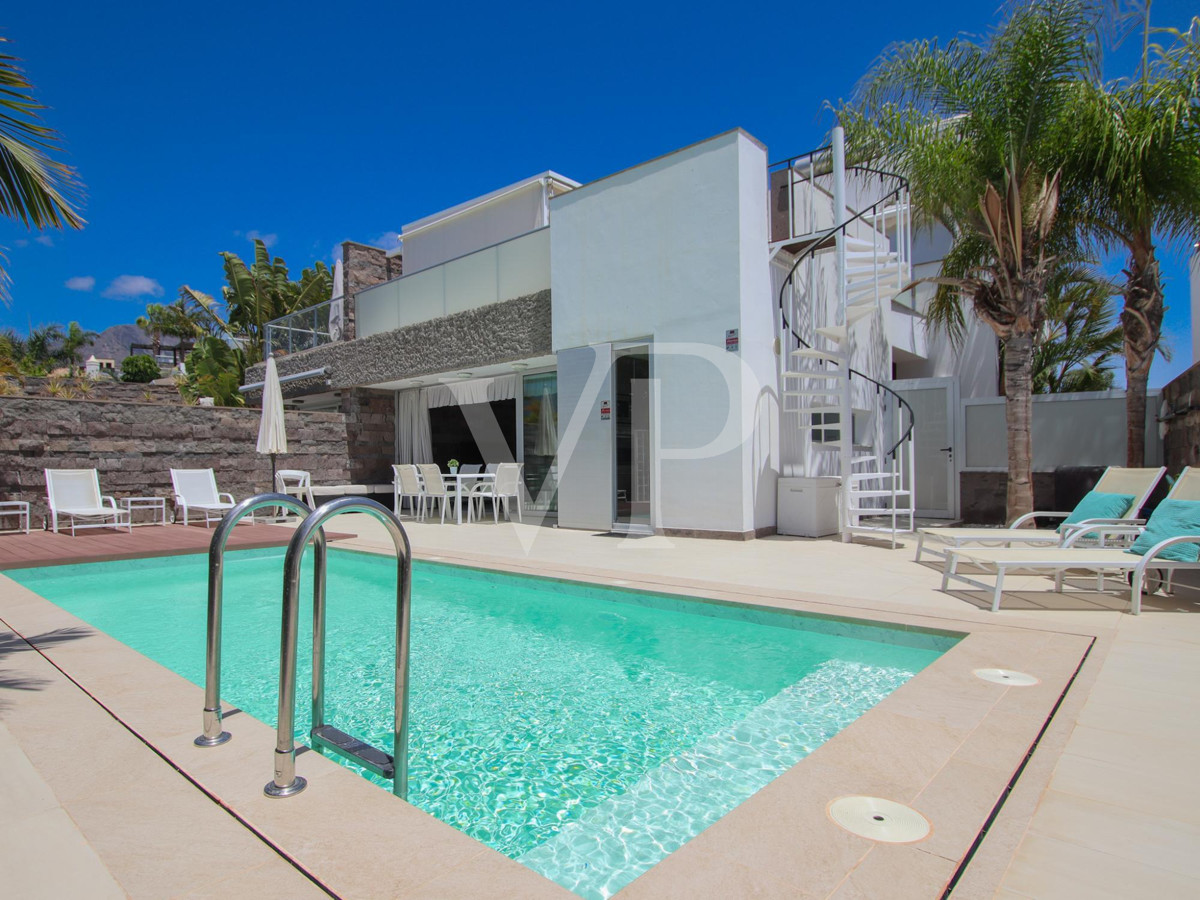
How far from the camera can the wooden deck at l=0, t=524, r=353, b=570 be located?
638cm

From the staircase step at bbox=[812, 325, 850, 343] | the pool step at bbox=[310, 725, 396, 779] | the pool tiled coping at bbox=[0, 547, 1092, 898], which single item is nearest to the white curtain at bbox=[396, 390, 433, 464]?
the staircase step at bbox=[812, 325, 850, 343]

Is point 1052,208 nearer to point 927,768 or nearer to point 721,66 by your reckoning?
point 927,768

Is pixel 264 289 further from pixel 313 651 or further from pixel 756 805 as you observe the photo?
pixel 756 805

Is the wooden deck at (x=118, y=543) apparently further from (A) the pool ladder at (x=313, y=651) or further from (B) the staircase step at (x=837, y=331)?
(B) the staircase step at (x=837, y=331)

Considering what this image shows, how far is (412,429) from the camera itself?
45.4 feet

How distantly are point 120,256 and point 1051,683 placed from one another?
2732 inches

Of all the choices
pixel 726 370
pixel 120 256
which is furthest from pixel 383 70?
pixel 120 256

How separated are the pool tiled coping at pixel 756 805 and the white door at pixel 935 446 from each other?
8737mm

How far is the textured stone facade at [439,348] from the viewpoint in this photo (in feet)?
33.0

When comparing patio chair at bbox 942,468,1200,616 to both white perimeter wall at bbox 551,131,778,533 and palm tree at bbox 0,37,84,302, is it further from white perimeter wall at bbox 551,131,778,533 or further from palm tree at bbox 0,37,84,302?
palm tree at bbox 0,37,84,302

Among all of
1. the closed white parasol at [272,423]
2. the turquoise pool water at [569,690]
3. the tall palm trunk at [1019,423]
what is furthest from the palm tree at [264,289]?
the tall palm trunk at [1019,423]

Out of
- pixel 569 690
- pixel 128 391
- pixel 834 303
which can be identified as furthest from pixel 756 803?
pixel 128 391

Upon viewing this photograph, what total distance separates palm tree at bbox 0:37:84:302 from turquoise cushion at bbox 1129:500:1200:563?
7.02m

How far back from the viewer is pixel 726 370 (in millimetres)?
7941
